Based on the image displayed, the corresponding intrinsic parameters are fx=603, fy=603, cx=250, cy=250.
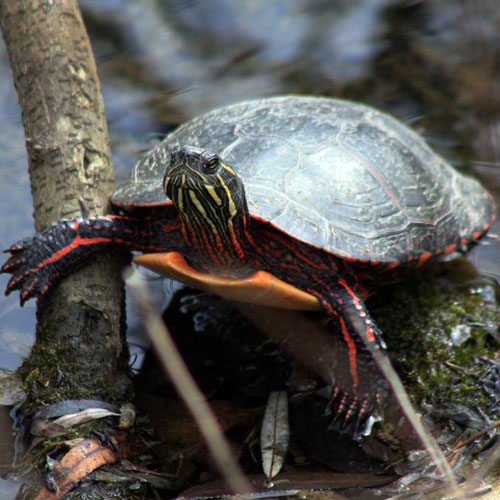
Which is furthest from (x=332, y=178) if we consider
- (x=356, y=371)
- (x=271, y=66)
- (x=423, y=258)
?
(x=271, y=66)

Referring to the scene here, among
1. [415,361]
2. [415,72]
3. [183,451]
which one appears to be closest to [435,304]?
[415,361]

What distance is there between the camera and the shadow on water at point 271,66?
19.0ft

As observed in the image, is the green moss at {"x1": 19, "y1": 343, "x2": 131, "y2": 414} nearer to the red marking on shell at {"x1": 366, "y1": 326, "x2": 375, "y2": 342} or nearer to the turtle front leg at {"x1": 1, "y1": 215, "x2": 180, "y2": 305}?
the turtle front leg at {"x1": 1, "y1": 215, "x2": 180, "y2": 305}

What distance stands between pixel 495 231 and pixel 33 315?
3598mm

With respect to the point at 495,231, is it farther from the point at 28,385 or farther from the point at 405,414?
the point at 28,385

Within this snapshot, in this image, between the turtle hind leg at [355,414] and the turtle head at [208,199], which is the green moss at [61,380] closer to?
the turtle head at [208,199]

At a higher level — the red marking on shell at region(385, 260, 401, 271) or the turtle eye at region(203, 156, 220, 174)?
the turtle eye at region(203, 156, 220, 174)

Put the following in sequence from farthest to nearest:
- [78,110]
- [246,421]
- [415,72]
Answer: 1. [415,72]
2. [78,110]
3. [246,421]

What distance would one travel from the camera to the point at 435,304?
389cm

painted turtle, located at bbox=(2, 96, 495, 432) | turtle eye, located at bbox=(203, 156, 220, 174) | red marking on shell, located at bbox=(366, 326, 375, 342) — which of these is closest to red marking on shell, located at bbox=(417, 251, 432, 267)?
painted turtle, located at bbox=(2, 96, 495, 432)

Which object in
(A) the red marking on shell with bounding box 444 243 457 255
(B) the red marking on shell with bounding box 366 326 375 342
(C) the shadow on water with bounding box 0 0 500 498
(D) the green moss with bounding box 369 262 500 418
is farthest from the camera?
(C) the shadow on water with bounding box 0 0 500 498

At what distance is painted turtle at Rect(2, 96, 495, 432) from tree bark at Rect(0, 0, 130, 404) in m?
0.16

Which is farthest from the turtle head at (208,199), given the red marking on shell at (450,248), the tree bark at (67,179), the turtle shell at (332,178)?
the red marking on shell at (450,248)

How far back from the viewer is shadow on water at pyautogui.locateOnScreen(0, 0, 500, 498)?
5.78 m
